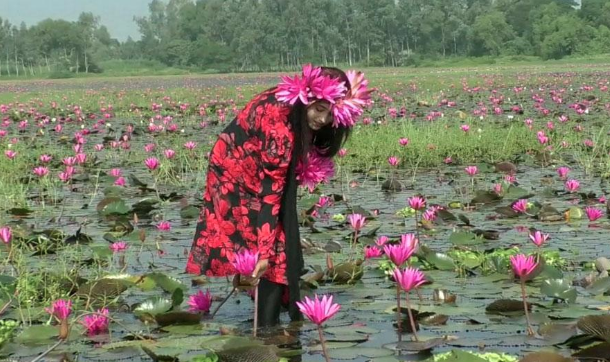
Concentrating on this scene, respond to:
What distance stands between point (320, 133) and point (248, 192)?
1.36 ft

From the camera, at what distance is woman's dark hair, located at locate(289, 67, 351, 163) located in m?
3.54

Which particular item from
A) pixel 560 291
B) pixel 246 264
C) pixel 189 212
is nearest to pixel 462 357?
pixel 246 264

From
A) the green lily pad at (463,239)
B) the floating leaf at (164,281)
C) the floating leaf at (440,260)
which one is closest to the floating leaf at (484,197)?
the green lily pad at (463,239)

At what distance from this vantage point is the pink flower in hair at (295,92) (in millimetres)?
3396

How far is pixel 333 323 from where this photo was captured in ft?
11.8

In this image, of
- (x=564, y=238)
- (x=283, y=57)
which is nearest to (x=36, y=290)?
(x=564, y=238)

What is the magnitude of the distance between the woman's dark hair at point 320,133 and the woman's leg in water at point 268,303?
0.58 meters

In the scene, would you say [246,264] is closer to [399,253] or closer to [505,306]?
[399,253]

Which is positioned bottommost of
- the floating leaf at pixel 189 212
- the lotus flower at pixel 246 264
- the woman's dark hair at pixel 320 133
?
the floating leaf at pixel 189 212

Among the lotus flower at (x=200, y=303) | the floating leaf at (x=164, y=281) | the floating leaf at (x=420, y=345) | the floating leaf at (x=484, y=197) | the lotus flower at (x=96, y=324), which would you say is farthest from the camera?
the floating leaf at (x=484, y=197)

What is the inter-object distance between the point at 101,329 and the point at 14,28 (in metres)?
120

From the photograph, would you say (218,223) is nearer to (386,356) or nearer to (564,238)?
(386,356)

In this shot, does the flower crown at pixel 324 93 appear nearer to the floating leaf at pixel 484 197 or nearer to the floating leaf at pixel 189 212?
the floating leaf at pixel 189 212

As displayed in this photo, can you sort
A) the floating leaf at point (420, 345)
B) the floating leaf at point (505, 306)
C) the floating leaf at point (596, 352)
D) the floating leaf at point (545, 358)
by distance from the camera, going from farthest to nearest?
the floating leaf at point (505, 306)
the floating leaf at point (420, 345)
the floating leaf at point (596, 352)
the floating leaf at point (545, 358)
